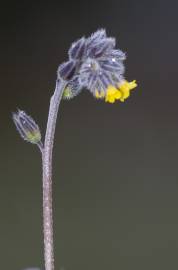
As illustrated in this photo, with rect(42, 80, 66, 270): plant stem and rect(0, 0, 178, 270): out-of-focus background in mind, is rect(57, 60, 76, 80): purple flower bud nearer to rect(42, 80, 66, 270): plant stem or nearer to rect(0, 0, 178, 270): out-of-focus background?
rect(42, 80, 66, 270): plant stem

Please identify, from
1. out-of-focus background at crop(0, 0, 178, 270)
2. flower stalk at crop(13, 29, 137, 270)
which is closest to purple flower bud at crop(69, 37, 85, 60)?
flower stalk at crop(13, 29, 137, 270)

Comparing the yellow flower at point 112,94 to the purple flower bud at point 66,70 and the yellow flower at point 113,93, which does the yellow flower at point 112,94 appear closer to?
the yellow flower at point 113,93

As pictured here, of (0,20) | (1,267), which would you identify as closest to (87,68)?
(1,267)

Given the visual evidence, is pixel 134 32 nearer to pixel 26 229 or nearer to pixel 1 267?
pixel 26 229

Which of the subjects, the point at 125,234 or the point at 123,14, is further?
the point at 123,14

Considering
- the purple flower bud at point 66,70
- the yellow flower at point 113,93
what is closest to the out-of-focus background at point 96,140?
the yellow flower at point 113,93

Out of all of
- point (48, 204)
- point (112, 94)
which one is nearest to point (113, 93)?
point (112, 94)
